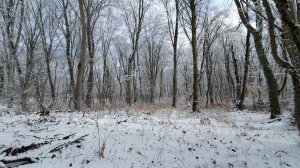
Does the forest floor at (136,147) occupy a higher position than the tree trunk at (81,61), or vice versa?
the tree trunk at (81,61)

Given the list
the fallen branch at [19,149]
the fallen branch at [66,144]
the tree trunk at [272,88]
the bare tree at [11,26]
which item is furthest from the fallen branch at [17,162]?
the bare tree at [11,26]

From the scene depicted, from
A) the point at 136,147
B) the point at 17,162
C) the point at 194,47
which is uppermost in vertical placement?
the point at 194,47

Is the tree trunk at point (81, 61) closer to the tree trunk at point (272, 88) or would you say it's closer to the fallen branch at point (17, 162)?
the fallen branch at point (17, 162)

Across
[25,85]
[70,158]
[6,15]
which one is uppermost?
[6,15]

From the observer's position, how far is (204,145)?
7379 mm

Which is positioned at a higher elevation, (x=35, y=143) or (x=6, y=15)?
(x=6, y=15)

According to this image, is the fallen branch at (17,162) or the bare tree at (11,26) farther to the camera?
the bare tree at (11,26)

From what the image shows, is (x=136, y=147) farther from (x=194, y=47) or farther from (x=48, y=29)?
(x=48, y=29)

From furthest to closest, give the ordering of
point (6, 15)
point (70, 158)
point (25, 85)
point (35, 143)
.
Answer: point (6, 15) < point (25, 85) < point (35, 143) < point (70, 158)

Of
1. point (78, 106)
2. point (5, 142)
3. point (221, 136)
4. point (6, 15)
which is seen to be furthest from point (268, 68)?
point (6, 15)

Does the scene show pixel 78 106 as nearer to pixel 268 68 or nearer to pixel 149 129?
pixel 149 129

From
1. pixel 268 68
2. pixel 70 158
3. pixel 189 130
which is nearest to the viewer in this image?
pixel 70 158

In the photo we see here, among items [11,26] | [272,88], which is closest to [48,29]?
[11,26]

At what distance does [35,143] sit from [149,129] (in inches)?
124
